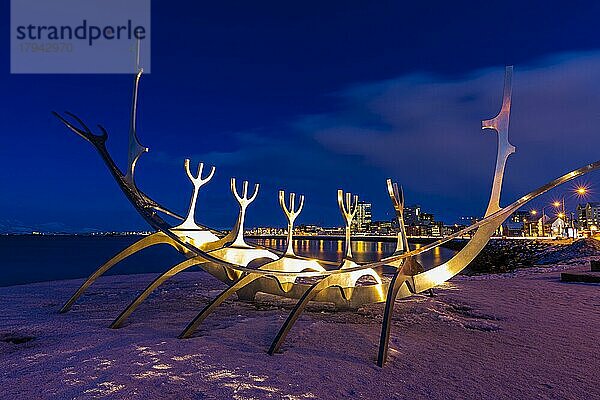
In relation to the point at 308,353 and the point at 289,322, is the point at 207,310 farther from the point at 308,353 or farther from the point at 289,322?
the point at 308,353

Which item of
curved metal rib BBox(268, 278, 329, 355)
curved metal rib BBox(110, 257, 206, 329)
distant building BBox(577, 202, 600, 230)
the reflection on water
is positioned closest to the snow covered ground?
curved metal rib BBox(268, 278, 329, 355)

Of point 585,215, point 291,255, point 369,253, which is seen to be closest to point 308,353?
point 291,255

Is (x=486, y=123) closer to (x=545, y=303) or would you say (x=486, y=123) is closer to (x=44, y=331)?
(x=545, y=303)

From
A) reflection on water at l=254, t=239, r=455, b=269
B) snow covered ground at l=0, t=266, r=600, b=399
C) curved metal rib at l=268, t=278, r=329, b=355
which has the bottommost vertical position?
reflection on water at l=254, t=239, r=455, b=269

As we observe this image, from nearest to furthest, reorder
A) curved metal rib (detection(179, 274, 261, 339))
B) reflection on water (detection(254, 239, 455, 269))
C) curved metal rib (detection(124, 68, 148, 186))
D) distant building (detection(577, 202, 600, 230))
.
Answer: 1. curved metal rib (detection(179, 274, 261, 339))
2. curved metal rib (detection(124, 68, 148, 186))
3. reflection on water (detection(254, 239, 455, 269))
4. distant building (detection(577, 202, 600, 230))

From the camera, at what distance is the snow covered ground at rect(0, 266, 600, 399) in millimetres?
4195

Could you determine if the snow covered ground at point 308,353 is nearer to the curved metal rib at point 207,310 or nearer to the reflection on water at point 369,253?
the curved metal rib at point 207,310

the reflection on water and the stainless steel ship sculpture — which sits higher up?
the stainless steel ship sculpture

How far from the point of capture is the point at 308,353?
210 inches

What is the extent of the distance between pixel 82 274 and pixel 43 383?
30831 mm

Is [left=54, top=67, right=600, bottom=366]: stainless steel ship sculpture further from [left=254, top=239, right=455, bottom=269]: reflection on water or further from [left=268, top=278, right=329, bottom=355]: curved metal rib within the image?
[left=254, top=239, right=455, bottom=269]: reflection on water

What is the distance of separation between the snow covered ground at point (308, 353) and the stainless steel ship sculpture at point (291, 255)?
17.2 inches

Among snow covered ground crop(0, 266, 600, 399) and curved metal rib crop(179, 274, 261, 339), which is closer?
snow covered ground crop(0, 266, 600, 399)

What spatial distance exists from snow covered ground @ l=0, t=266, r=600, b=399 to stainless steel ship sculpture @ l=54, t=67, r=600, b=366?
0.44 meters
